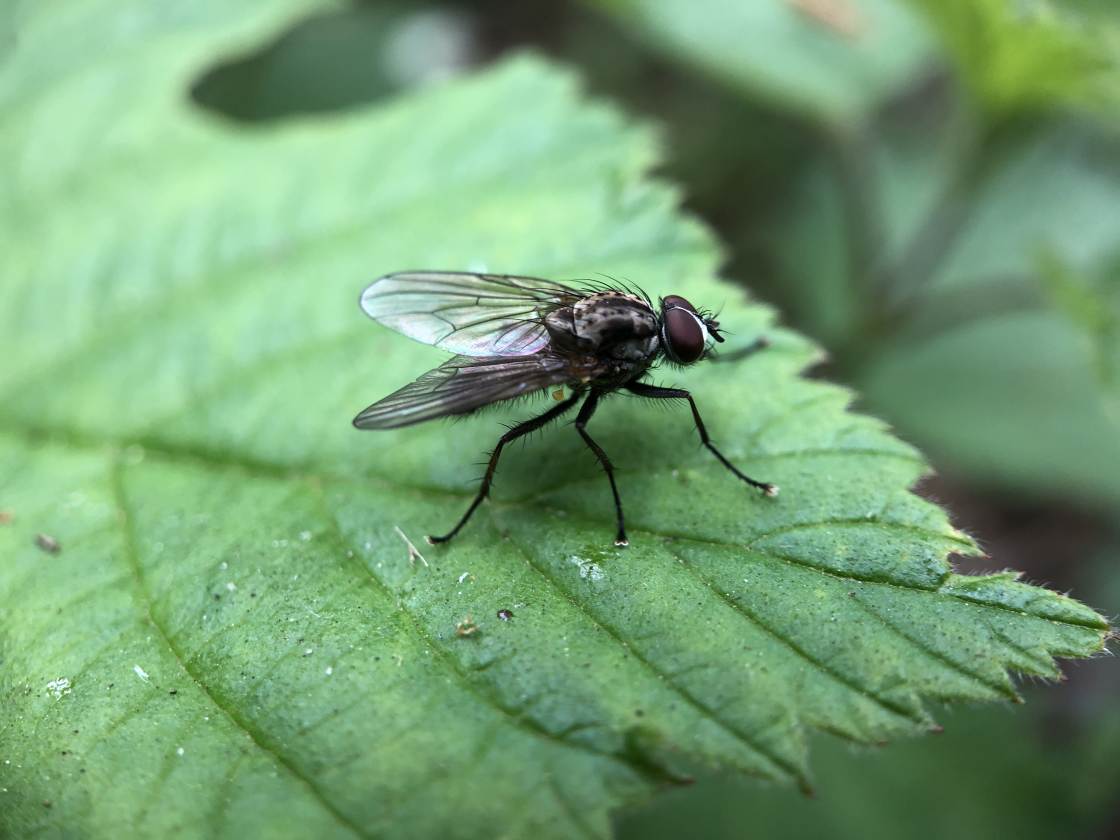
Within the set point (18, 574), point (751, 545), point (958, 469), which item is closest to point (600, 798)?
point (751, 545)

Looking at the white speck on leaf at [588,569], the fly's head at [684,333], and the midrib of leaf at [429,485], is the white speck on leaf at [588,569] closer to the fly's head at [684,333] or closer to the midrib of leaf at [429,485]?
the midrib of leaf at [429,485]

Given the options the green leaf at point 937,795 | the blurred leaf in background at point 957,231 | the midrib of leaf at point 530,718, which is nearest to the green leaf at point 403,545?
the midrib of leaf at point 530,718

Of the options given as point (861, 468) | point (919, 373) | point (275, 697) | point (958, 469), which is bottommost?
point (958, 469)

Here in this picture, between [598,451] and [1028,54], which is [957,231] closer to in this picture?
[1028,54]

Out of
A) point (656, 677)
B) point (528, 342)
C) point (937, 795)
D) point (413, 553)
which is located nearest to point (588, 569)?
point (656, 677)

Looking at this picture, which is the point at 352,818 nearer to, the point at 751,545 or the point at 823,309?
the point at 751,545

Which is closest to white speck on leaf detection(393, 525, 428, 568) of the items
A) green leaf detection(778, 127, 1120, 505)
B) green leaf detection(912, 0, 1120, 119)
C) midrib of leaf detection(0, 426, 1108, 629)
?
midrib of leaf detection(0, 426, 1108, 629)
